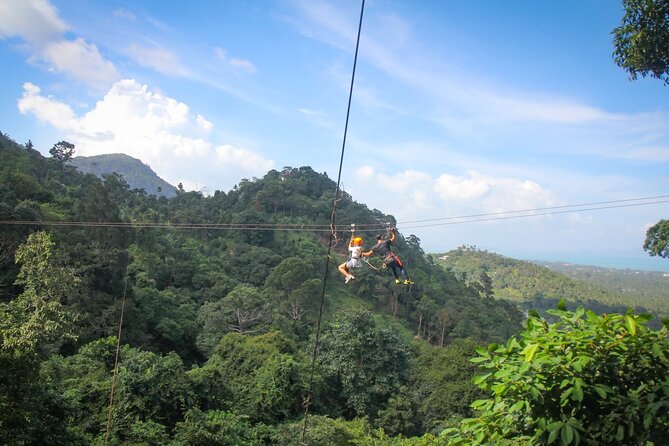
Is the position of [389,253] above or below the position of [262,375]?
above

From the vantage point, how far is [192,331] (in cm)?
2592

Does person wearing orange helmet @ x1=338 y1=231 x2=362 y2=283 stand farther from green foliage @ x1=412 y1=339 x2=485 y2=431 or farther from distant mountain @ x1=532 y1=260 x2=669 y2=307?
distant mountain @ x1=532 y1=260 x2=669 y2=307

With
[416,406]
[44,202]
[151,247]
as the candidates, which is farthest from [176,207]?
[416,406]

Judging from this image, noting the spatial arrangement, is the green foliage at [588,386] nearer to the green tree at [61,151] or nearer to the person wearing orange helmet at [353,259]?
the person wearing orange helmet at [353,259]

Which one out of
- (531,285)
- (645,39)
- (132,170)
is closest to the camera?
(645,39)

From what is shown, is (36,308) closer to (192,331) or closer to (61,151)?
(192,331)

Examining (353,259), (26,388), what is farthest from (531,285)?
(26,388)

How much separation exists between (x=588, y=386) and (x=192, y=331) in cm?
2584

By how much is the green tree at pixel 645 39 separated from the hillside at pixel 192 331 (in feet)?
15.7

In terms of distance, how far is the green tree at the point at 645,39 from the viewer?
6363mm

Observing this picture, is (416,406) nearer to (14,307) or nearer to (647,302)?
(14,307)

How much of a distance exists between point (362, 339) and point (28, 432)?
592 inches

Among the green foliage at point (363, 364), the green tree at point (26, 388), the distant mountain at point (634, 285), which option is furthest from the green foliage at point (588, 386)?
the distant mountain at point (634, 285)

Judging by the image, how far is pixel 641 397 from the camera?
2.56m
